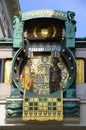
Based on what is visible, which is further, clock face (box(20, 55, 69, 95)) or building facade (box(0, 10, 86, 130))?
clock face (box(20, 55, 69, 95))

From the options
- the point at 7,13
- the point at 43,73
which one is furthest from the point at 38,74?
the point at 7,13

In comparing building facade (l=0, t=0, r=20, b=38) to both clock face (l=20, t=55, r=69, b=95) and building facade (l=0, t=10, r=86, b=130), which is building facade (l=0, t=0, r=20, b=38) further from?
clock face (l=20, t=55, r=69, b=95)

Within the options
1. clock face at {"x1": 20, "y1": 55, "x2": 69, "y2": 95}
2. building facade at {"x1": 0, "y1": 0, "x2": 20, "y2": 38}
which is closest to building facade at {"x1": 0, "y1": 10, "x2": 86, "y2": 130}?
clock face at {"x1": 20, "y1": 55, "x2": 69, "y2": 95}

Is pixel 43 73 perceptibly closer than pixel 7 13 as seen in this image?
Yes

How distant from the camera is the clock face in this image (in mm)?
28078

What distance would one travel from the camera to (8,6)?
50781 mm

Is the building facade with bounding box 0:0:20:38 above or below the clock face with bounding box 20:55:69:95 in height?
above

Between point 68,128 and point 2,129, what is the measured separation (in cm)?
313

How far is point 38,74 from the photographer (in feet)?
93.2

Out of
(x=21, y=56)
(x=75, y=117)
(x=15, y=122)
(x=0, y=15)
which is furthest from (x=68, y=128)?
(x=0, y=15)

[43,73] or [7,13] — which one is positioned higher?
[7,13]

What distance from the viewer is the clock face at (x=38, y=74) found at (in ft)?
92.1

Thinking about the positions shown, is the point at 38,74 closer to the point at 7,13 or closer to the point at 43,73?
the point at 43,73

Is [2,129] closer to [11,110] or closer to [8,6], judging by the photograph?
[11,110]
